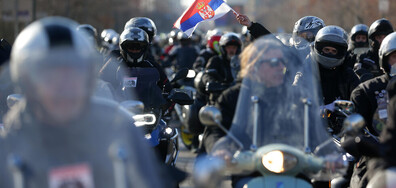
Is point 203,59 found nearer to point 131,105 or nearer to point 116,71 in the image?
point 116,71

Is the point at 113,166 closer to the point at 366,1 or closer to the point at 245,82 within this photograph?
the point at 245,82

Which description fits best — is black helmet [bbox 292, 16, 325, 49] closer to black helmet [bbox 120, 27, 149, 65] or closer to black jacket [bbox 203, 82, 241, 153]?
black helmet [bbox 120, 27, 149, 65]

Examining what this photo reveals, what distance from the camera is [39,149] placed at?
10.8ft

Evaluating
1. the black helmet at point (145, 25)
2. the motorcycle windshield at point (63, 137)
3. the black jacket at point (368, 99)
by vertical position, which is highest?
the motorcycle windshield at point (63, 137)

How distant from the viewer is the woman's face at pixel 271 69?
497 centimetres

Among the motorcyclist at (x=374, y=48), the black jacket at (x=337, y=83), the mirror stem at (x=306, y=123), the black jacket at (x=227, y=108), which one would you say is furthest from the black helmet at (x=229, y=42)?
the mirror stem at (x=306, y=123)

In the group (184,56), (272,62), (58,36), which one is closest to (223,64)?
(184,56)

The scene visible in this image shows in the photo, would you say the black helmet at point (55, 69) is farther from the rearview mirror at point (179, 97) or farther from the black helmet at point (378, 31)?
the black helmet at point (378, 31)

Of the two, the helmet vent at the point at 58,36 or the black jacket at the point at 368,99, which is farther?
the black jacket at the point at 368,99

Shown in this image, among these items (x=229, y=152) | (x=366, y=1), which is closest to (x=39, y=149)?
(x=229, y=152)

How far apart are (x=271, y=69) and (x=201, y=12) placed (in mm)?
4872

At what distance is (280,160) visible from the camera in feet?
15.1

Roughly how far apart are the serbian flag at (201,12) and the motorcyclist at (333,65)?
1819 mm

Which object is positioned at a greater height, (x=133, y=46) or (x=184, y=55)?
(x=133, y=46)
